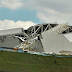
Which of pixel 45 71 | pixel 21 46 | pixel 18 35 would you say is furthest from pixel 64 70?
pixel 18 35

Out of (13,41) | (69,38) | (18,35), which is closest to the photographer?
(69,38)

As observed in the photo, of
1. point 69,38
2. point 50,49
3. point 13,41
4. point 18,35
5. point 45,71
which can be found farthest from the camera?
point 18,35

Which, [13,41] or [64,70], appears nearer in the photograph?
[64,70]

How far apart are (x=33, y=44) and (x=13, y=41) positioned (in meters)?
6.32

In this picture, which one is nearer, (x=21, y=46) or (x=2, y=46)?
(x=21, y=46)

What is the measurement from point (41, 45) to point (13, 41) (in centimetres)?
812

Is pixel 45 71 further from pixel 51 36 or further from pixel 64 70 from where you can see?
pixel 51 36

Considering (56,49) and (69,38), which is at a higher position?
(69,38)

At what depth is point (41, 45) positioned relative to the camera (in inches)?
1214

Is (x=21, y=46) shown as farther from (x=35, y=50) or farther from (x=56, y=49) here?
(x=56, y=49)

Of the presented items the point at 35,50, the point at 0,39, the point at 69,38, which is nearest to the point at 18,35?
the point at 0,39

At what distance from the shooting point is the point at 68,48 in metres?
29.7

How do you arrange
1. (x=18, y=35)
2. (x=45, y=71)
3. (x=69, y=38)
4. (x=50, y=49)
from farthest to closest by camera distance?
(x=18, y=35), (x=69, y=38), (x=50, y=49), (x=45, y=71)

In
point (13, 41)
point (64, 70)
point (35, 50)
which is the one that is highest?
point (13, 41)
